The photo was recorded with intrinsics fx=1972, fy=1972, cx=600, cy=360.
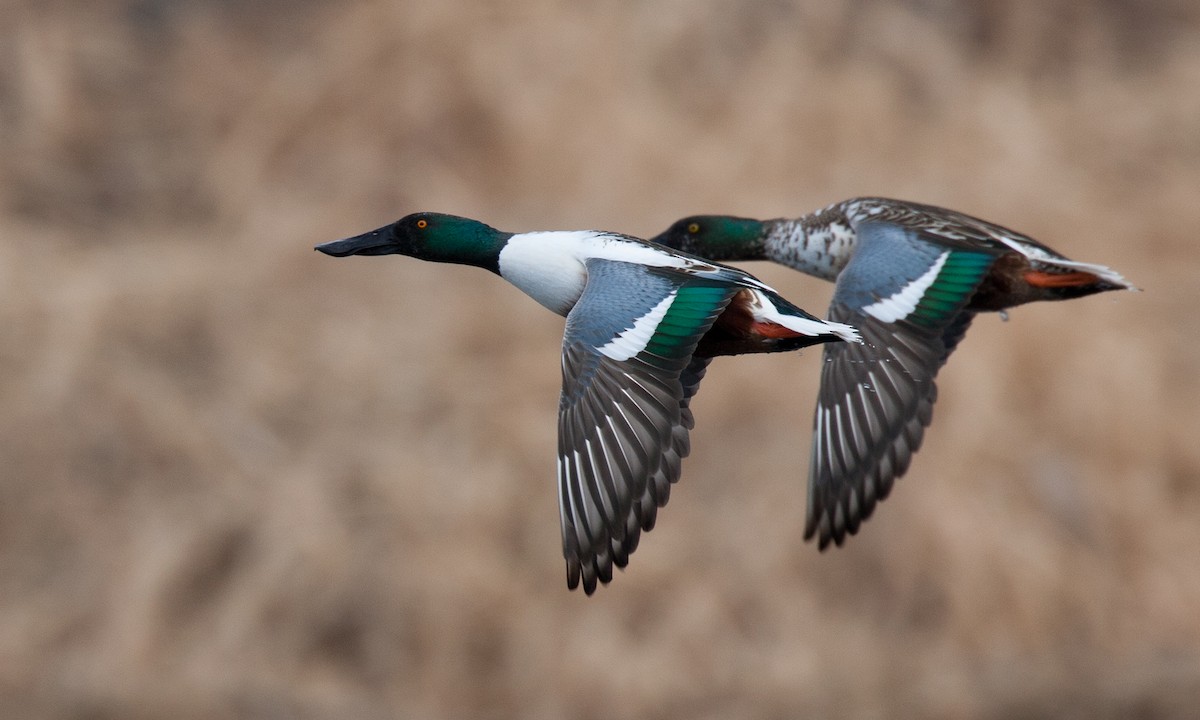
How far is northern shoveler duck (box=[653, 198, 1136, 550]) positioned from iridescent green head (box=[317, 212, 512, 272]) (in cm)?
110

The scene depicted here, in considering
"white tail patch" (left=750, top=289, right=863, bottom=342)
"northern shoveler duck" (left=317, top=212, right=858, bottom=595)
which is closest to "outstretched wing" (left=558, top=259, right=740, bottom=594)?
"northern shoveler duck" (left=317, top=212, right=858, bottom=595)

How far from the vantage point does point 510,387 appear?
11.1 metres

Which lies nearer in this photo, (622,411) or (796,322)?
(622,411)

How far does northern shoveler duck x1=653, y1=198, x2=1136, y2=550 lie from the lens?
20.1 ft

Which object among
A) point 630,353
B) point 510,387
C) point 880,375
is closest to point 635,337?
point 630,353

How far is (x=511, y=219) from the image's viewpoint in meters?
11.6

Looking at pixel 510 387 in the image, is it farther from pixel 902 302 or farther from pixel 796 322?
pixel 796 322

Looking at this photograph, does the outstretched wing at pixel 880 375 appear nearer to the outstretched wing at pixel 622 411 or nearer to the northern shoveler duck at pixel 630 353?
the northern shoveler duck at pixel 630 353

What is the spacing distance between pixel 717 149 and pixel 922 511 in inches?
105

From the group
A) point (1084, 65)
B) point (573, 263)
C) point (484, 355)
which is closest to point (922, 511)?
point (484, 355)

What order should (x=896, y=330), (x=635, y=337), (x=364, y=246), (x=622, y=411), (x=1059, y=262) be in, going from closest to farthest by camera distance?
(x=622, y=411) → (x=635, y=337) → (x=896, y=330) → (x=364, y=246) → (x=1059, y=262)

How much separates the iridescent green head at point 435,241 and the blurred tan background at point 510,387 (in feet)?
14.6

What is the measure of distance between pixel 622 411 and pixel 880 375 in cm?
123

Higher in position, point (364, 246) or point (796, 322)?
point (364, 246)
